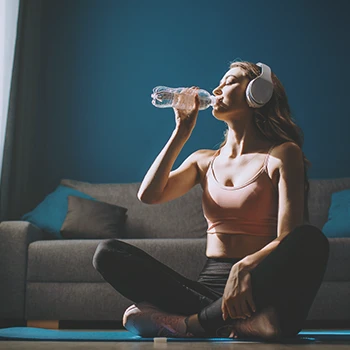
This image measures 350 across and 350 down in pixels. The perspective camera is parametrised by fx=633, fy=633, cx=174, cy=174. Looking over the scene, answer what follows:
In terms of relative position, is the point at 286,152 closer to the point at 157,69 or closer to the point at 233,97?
the point at 233,97

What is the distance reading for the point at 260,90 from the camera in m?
2.01

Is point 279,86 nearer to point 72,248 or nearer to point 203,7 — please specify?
point 72,248

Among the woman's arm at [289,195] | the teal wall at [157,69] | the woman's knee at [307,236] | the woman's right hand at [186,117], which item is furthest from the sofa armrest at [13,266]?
the woman's knee at [307,236]

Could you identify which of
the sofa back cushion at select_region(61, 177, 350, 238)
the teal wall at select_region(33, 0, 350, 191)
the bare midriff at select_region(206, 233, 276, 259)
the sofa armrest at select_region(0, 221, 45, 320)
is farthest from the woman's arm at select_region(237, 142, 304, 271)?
the teal wall at select_region(33, 0, 350, 191)

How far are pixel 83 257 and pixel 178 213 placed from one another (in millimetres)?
882

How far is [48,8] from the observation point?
4480mm

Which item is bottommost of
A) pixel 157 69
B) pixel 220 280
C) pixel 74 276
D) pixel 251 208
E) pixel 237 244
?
pixel 74 276

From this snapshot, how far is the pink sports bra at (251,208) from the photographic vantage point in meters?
1.93

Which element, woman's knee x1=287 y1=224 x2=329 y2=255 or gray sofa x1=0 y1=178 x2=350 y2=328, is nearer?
woman's knee x1=287 y1=224 x2=329 y2=255

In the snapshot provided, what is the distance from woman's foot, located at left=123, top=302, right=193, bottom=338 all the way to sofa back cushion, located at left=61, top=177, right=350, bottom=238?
1802 millimetres

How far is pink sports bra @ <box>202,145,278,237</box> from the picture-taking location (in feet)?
6.34

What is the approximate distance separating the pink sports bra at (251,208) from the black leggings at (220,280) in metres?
0.11

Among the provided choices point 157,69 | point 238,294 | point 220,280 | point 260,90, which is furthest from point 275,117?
point 157,69

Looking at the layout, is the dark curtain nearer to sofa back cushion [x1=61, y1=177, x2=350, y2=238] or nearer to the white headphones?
sofa back cushion [x1=61, y1=177, x2=350, y2=238]
